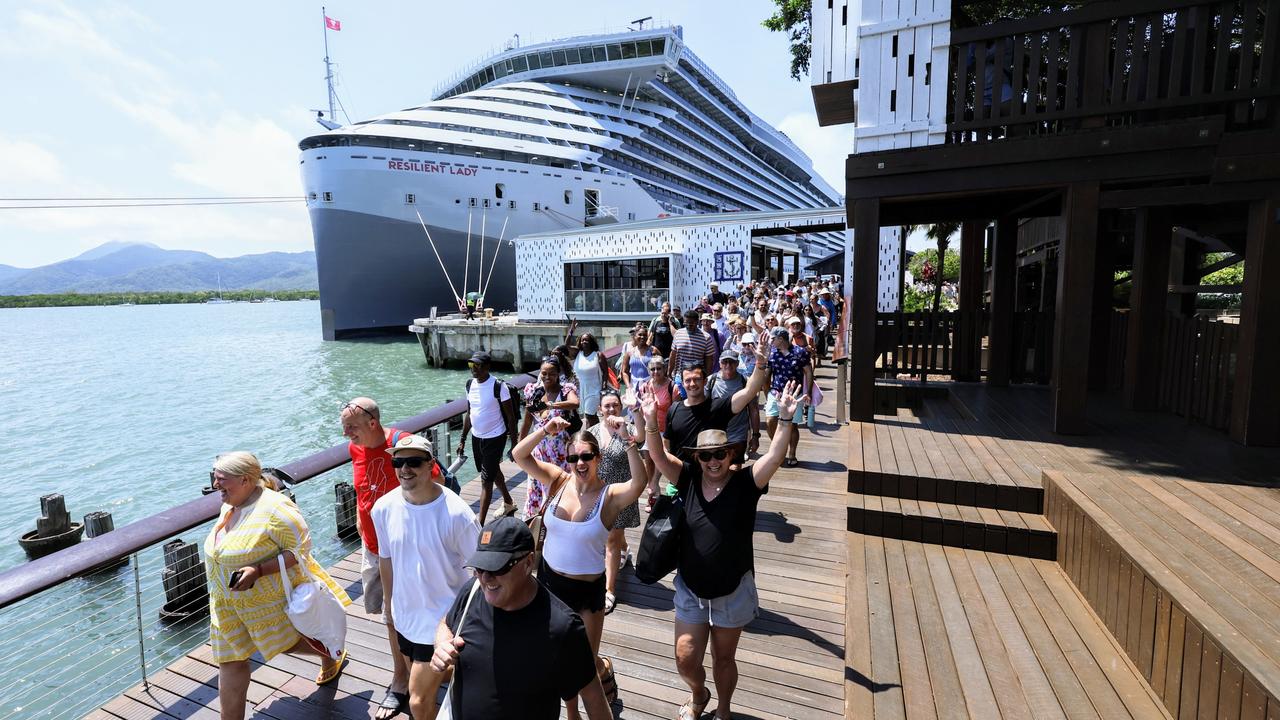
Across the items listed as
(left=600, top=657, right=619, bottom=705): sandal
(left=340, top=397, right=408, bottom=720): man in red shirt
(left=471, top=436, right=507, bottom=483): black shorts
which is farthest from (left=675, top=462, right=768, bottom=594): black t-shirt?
(left=471, top=436, right=507, bottom=483): black shorts

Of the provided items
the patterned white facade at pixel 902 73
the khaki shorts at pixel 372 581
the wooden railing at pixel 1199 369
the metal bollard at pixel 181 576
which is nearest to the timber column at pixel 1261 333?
the wooden railing at pixel 1199 369

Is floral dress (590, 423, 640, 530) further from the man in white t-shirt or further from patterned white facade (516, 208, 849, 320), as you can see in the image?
patterned white facade (516, 208, 849, 320)

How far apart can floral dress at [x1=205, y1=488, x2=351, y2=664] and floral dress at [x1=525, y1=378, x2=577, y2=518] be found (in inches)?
63.8

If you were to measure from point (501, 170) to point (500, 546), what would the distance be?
3612 centimetres

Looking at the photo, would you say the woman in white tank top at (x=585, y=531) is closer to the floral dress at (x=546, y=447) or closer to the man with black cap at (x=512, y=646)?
the floral dress at (x=546, y=447)

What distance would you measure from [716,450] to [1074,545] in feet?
9.49

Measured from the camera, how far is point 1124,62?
5906mm

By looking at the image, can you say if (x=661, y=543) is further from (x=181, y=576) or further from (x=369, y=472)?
(x=181, y=576)

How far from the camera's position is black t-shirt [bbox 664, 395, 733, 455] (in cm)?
418

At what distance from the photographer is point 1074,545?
398cm

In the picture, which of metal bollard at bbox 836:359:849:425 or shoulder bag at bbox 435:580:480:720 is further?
metal bollard at bbox 836:359:849:425

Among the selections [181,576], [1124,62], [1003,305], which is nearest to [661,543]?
[181,576]

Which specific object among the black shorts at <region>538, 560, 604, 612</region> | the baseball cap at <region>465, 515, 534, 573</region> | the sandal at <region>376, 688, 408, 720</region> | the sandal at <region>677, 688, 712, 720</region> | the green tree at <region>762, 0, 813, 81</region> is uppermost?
the green tree at <region>762, 0, 813, 81</region>

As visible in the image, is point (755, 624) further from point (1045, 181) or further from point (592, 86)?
point (592, 86)
